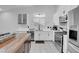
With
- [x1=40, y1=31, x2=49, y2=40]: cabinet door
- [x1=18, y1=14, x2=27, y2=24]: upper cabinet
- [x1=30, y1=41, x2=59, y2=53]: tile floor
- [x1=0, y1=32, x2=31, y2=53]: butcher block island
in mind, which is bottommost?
[x1=30, y1=41, x2=59, y2=53]: tile floor

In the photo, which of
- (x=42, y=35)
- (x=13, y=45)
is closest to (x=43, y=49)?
(x=42, y=35)

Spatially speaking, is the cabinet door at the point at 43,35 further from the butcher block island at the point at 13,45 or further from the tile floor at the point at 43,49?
the butcher block island at the point at 13,45

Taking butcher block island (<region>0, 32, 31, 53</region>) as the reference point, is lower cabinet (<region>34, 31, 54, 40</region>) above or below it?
below

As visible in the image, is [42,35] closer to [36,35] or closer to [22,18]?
[36,35]

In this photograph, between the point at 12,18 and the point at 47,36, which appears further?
the point at 12,18

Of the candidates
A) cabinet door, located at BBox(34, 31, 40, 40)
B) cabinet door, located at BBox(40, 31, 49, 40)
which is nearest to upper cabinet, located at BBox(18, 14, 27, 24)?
cabinet door, located at BBox(34, 31, 40, 40)

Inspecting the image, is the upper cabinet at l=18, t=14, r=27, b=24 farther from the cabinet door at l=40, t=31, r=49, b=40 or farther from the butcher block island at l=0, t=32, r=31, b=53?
the butcher block island at l=0, t=32, r=31, b=53

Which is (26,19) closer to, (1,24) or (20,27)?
(20,27)

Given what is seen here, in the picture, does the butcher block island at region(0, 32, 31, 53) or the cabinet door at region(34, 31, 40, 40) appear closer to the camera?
the butcher block island at region(0, 32, 31, 53)

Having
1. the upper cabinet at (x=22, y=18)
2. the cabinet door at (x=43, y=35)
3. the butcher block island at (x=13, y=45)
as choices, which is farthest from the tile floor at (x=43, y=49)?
the upper cabinet at (x=22, y=18)

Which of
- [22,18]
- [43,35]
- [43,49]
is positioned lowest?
[43,49]
